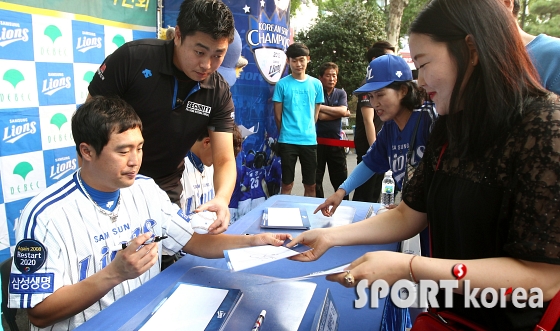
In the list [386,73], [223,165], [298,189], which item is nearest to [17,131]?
[223,165]

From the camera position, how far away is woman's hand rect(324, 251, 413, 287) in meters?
1.03

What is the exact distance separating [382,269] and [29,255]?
105 cm

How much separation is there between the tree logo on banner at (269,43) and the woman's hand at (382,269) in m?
3.27

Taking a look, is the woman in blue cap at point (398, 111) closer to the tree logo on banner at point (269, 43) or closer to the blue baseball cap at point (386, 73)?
the blue baseball cap at point (386, 73)

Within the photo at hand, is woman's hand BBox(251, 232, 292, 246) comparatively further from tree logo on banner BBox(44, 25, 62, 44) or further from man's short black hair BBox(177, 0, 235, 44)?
tree logo on banner BBox(44, 25, 62, 44)

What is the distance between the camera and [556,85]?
4.60ft

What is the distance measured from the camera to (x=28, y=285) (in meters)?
1.26

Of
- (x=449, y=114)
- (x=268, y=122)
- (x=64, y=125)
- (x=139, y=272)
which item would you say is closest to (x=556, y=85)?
(x=449, y=114)

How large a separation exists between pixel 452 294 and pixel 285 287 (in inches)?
22.3

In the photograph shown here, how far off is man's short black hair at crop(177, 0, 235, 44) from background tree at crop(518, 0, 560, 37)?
16183 mm

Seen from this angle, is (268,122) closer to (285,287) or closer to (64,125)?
(64,125)

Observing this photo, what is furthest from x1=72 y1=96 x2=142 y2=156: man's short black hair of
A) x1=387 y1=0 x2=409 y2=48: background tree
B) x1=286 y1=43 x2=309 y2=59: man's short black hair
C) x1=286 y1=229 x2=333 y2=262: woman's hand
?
x1=387 y1=0 x2=409 y2=48: background tree

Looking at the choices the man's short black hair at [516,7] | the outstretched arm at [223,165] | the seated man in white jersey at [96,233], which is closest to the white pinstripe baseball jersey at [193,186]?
the outstretched arm at [223,165]

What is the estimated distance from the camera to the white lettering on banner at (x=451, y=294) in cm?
93
